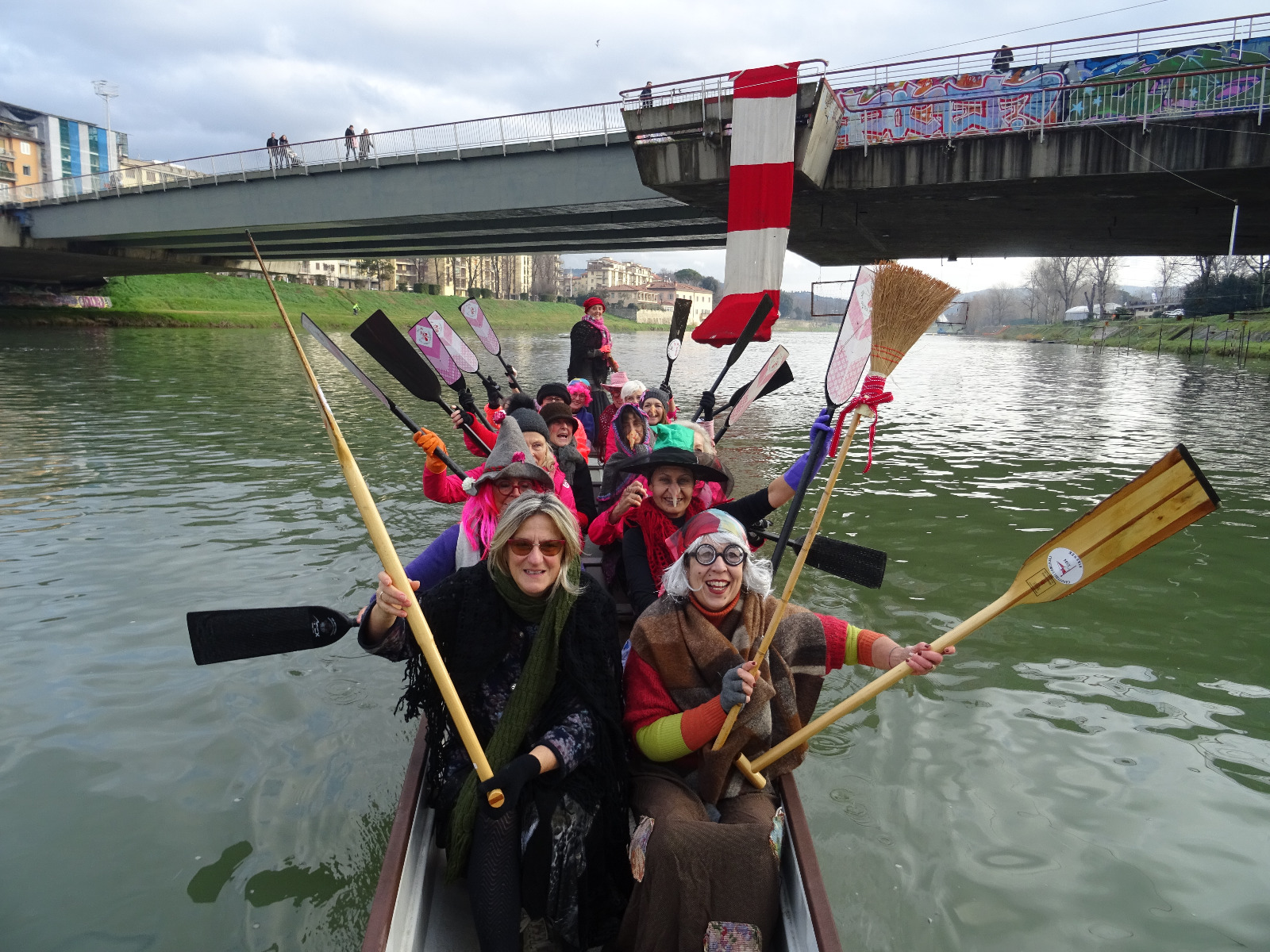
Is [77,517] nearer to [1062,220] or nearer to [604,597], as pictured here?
[604,597]

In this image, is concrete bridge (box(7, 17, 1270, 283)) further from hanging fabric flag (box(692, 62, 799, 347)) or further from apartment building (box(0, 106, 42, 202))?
apartment building (box(0, 106, 42, 202))

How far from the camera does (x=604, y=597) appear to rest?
296 cm

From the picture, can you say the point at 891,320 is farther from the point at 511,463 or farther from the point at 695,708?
the point at 695,708

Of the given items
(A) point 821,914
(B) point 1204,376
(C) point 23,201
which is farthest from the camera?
(C) point 23,201

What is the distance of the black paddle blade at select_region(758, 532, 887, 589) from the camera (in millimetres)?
3734

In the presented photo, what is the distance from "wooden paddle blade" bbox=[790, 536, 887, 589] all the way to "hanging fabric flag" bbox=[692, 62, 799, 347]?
8.99 m

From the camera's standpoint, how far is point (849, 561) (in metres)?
3.78

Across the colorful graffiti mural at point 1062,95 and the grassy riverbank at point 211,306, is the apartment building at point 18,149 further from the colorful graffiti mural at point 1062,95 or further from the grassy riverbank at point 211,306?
the colorful graffiti mural at point 1062,95

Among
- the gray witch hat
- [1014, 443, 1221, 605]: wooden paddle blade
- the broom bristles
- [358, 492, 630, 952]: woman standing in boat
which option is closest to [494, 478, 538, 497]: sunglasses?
the gray witch hat

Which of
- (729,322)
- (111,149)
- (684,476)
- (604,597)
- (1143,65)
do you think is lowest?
(604,597)

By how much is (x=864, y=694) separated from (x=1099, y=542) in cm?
93

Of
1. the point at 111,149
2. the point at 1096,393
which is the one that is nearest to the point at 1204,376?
the point at 1096,393

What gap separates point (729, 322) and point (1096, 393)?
56.3 feet

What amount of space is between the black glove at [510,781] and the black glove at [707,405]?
20.8 feet
